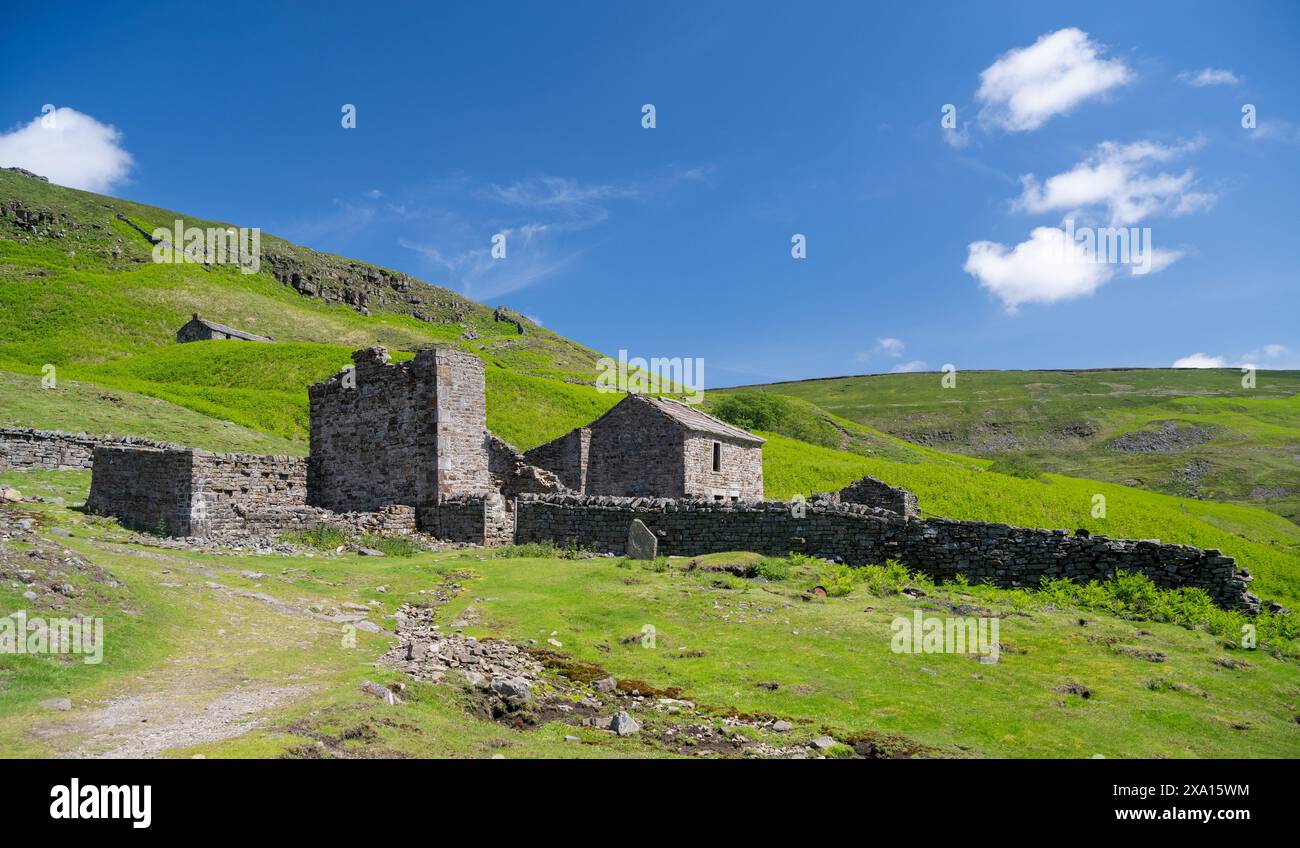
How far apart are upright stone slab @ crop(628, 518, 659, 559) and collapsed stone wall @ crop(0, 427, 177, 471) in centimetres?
1832

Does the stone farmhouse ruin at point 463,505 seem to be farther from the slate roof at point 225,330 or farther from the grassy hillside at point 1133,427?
the grassy hillside at point 1133,427

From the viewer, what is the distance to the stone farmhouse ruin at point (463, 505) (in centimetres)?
1789

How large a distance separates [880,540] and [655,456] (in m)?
14.1

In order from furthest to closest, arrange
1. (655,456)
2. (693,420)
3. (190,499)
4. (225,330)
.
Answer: (225,330) < (693,420) < (655,456) < (190,499)

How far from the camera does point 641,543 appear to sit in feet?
Answer: 67.6

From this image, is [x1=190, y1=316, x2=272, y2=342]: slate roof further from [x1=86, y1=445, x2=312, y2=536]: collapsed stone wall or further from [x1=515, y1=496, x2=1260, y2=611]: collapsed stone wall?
[x1=515, y1=496, x2=1260, y2=611]: collapsed stone wall

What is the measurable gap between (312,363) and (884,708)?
193 feet

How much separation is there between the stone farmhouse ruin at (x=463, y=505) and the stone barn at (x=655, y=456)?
6283 millimetres

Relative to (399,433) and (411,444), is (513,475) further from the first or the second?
(399,433)

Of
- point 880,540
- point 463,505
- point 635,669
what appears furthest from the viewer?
point 463,505

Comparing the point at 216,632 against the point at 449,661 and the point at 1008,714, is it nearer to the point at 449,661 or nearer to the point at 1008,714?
the point at 449,661

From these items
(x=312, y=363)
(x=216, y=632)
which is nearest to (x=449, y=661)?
(x=216, y=632)

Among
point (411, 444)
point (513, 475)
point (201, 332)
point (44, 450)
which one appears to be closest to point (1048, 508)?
point (513, 475)
